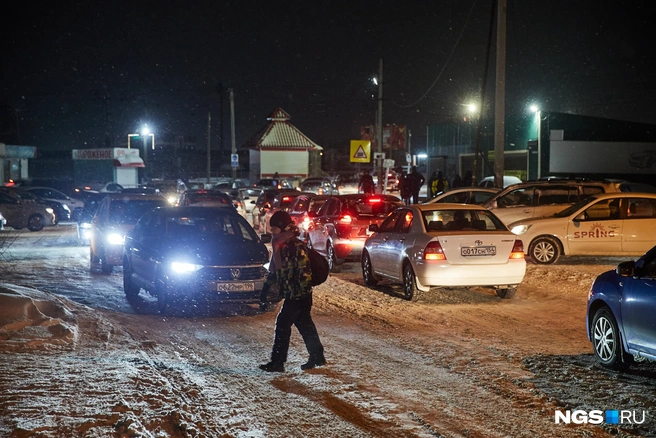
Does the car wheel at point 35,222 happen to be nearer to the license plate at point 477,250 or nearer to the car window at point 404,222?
the car window at point 404,222

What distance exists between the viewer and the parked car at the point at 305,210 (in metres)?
20.8

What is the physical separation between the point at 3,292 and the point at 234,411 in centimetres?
592

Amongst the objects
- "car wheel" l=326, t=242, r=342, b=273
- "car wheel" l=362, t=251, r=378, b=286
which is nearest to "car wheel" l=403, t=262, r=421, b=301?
"car wheel" l=362, t=251, r=378, b=286

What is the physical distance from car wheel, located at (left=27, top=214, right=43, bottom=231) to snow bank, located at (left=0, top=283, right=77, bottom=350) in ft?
71.2

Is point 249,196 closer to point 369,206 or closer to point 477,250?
point 369,206

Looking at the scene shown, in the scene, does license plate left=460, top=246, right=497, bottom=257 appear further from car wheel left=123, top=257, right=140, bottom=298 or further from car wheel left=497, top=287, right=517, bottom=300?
car wheel left=123, top=257, right=140, bottom=298

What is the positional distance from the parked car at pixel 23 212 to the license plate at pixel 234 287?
22.3m

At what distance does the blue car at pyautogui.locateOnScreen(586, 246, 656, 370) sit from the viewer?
24.2 ft

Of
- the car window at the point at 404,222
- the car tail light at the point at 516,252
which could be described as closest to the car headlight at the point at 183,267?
the car window at the point at 404,222

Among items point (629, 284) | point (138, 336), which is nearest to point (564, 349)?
point (629, 284)

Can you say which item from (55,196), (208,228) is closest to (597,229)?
(208,228)

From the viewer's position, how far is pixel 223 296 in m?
11.6

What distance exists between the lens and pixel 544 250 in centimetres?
1777

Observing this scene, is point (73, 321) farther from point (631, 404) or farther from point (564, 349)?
point (631, 404)
